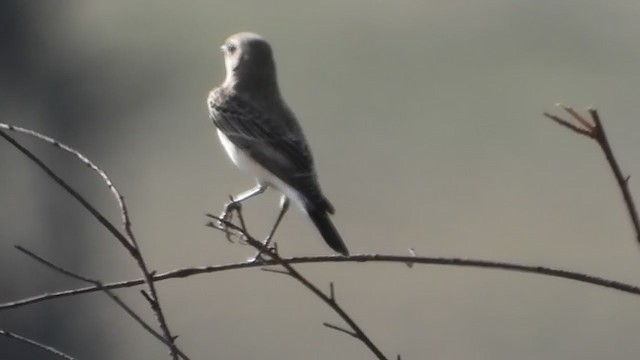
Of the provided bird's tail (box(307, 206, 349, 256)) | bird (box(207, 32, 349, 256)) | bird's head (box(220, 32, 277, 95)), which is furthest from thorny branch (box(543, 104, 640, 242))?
bird's head (box(220, 32, 277, 95))

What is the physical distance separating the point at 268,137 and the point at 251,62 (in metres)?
0.16

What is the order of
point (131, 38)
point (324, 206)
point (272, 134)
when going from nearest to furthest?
point (324, 206), point (272, 134), point (131, 38)

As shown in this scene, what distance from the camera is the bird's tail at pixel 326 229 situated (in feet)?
6.50

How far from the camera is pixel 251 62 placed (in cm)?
246

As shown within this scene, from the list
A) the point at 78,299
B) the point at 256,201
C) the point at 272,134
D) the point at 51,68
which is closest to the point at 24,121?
→ the point at 51,68

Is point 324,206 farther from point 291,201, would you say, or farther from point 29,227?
point 29,227

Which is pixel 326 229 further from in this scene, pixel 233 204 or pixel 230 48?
pixel 230 48

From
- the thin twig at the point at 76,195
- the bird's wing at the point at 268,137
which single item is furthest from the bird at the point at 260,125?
the thin twig at the point at 76,195

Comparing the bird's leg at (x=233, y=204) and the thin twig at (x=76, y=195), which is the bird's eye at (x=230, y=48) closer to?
the bird's leg at (x=233, y=204)

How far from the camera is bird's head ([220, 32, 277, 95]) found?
95.1 inches

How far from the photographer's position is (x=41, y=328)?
227 inches

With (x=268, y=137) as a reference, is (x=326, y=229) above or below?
below

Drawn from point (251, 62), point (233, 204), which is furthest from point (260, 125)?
point (233, 204)

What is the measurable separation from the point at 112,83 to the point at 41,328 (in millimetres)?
1187
